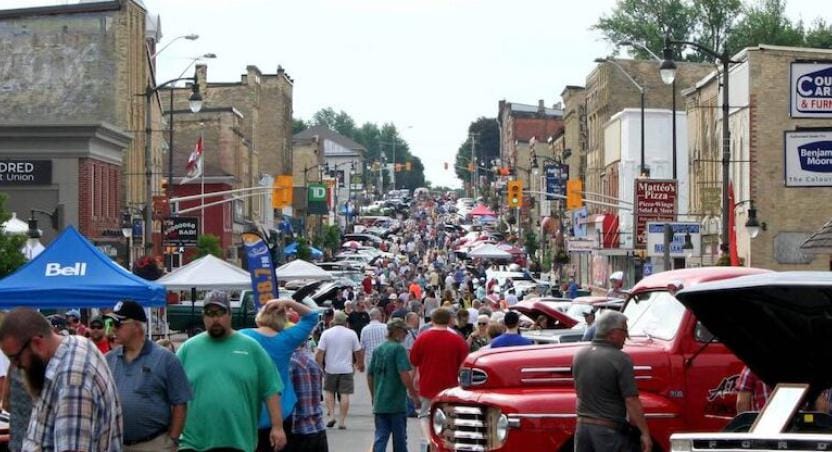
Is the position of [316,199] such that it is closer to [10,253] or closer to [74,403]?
[10,253]

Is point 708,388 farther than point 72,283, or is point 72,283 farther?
point 72,283

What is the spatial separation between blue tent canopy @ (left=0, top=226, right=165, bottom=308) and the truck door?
7580 mm

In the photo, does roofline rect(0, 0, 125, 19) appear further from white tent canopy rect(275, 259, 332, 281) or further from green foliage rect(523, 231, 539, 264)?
green foliage rect(523, 231, 539, 264)

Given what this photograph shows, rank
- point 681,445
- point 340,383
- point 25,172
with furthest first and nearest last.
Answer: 1. point 25,172
2. point 340,383
3. point 681,445

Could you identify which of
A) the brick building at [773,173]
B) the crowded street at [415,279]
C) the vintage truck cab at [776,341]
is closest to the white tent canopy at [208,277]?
the crowded street at [415,279]

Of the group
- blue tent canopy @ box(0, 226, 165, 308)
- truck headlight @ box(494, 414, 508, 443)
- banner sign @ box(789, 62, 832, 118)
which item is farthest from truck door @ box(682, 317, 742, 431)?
banner sign @ box(789, 62, 832, 118)

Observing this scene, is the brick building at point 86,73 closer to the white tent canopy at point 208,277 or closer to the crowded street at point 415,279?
the crowded street at point 415,279

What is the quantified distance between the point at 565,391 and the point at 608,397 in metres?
1.03

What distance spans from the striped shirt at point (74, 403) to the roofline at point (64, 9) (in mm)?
54153

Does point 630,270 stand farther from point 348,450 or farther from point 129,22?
point 348,450

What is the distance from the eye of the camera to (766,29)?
95.6 meters

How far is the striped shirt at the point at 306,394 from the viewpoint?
1291cm

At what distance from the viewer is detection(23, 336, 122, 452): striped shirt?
8336 millimetres

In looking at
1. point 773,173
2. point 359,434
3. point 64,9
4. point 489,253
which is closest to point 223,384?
point 359,434
